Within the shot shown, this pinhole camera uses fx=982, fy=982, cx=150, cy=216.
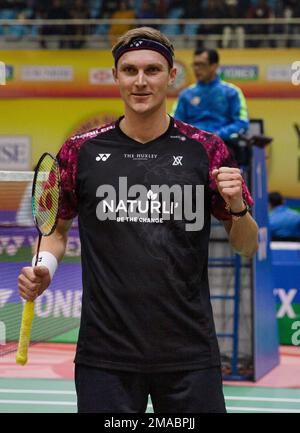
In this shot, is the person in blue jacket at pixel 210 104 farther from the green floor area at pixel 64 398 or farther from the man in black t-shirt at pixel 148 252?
the man in black t-shirt at pixel 148 252

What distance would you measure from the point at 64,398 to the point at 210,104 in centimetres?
290

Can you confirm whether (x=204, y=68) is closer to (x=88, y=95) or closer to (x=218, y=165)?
(x=218, y=165)

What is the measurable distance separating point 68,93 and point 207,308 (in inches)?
561

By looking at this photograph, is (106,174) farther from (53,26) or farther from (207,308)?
(53,26)

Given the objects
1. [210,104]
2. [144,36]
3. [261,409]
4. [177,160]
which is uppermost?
[210,104]

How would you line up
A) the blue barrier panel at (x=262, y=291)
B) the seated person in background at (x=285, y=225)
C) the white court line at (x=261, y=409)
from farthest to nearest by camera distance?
1. the seated person in background at (x=285, y=225)
2. the blue barrier panel at (x=262, y=291)
3. the white court line at (x=261, y=409)

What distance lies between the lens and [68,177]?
335 centimetres

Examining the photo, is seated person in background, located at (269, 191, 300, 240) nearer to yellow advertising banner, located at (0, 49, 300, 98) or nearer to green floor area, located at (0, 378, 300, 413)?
green floor area, located at (0, 378, 300, 413)

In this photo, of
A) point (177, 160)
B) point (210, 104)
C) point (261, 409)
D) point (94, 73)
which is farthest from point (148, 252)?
point (94, 73)

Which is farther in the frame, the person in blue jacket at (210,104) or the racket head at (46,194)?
the person in blue jacket at (210,104)

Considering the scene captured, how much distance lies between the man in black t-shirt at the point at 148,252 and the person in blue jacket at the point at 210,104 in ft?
16.9

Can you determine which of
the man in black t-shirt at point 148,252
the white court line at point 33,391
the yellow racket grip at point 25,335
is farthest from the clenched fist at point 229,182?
the white court line at point 33,391

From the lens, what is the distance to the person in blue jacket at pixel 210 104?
27.7ft

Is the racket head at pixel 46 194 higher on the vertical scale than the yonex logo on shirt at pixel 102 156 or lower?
lower
